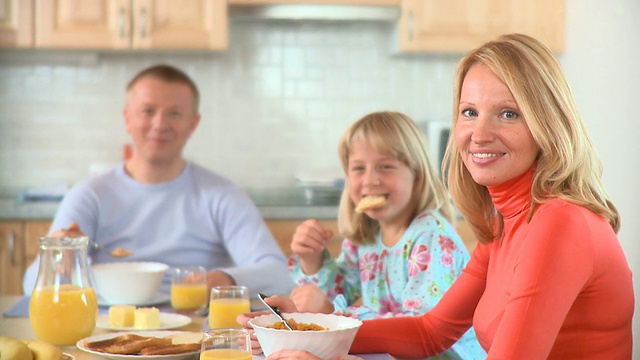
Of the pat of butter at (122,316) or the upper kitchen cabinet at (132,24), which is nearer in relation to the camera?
the pat of butter at (122,316)

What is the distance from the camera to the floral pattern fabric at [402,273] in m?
1.84

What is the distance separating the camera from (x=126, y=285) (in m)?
1.87

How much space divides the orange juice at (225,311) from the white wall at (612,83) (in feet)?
8.90

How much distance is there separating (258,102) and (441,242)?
2289mm

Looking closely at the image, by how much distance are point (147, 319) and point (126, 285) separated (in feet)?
0.78

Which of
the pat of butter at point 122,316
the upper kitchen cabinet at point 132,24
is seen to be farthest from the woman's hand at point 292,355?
the upper kitchen cabinet at point 132,24

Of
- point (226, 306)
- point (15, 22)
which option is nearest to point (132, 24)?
point (15, 22)

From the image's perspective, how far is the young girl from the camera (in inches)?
78.9

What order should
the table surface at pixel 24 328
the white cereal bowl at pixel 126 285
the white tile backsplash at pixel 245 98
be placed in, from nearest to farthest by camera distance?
the table surface at pixel 24 328, the white cereal bowl at pixel 126 285, the white tile backsplash at pixel 245 98

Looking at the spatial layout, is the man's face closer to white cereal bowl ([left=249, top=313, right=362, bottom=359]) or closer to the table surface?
the table surface

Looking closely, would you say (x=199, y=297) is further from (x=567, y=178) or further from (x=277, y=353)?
(x=567, y=178)

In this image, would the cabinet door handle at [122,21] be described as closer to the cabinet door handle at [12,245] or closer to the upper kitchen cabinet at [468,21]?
the cabinet door handle at [12,245]

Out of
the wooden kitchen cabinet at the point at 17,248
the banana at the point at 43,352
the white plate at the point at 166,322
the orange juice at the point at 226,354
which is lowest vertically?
the wooden kitchen cabinet at the point at 17,248

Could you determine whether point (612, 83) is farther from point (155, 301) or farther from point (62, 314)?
point (62, 314)
